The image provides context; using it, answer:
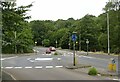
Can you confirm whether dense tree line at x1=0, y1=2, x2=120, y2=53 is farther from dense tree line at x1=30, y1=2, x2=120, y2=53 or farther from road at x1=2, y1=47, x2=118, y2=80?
road at x1=2, y1=47, x2=118, y2=80

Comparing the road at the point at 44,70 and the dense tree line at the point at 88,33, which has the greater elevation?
the dense tree line at the point at 88,33

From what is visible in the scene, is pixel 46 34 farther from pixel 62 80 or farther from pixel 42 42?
pixel 62 80

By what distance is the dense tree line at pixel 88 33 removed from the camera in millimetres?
72938

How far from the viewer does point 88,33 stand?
112 metres

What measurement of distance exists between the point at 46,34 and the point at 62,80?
136494 mm

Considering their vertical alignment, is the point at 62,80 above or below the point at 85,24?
below

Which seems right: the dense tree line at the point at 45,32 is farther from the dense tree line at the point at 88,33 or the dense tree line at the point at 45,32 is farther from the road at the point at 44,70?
the road at the point at 44,70

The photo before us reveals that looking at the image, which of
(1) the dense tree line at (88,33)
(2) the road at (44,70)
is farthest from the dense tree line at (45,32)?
(2) the road at (44,70)

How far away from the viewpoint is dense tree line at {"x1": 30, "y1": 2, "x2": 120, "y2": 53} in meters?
72.9

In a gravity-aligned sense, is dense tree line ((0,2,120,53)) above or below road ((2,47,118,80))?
above

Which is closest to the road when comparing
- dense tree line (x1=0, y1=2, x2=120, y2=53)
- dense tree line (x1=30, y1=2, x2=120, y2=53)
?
dense tree line (x1=0, y1=2, x2=120, y2=53)

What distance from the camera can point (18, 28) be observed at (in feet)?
79.5

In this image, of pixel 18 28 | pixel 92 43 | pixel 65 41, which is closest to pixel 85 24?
pixel 92 43

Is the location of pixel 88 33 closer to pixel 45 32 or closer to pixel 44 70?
pixel 45 32
